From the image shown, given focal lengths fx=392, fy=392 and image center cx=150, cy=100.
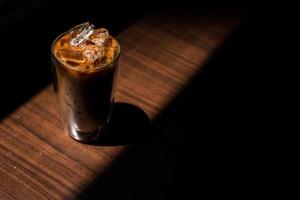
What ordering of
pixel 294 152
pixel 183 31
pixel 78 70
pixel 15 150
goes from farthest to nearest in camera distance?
pixel 183 31 → pixel 294 152 → pixel 15 150 → pixel 78 70

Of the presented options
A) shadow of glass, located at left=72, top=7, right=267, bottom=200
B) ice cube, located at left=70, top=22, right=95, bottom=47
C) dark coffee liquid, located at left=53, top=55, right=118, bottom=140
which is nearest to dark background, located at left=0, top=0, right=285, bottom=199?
shadow of glass, located at left=72, top=7, right=267, bottom=200

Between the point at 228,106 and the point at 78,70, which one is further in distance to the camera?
the point at 228,106

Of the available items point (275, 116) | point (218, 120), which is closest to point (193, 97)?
point (218, 120)

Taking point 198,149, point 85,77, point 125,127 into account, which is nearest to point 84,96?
point 85,77

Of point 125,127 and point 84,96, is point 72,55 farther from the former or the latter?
point 125,127

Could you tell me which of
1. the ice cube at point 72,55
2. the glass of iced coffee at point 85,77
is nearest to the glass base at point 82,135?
the glass of iced coffee at point 85,77

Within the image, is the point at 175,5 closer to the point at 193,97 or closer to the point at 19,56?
the point at 193,97
